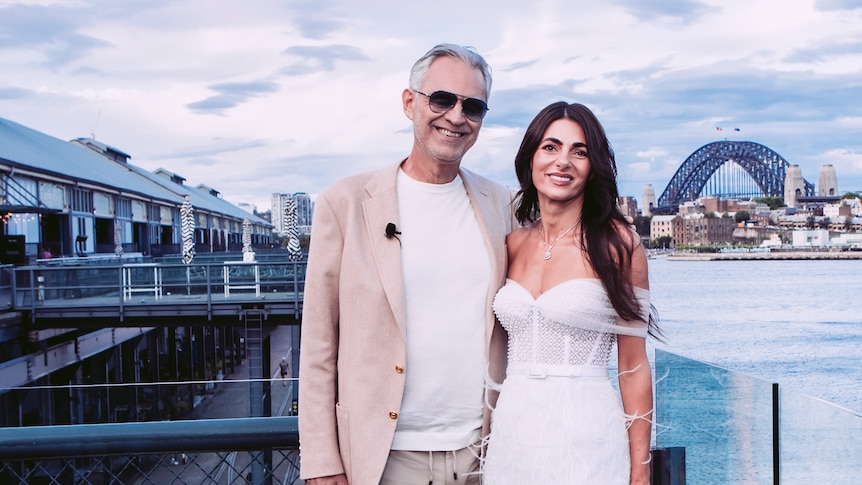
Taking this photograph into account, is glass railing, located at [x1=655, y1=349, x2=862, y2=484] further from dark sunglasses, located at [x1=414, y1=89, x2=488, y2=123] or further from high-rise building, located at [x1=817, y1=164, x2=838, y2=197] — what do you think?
high-rise building, located at [x1=817, y1=164, x2=838, y2=197]

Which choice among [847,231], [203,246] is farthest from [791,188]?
[203,246]

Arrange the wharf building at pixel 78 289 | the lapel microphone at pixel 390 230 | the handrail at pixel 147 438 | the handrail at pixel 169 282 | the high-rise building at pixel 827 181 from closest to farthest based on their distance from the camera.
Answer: the lapel microphone at pixel 390 230 → the handrail at pixel 147 438 → the wharf building at pixel 78 289 → the handrail at pixel 169 282 → the high-rise building at pixel 827 181

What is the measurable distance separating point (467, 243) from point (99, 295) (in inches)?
638

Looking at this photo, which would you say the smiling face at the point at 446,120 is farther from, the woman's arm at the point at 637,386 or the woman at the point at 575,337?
the woman's arm at the point at 637,386

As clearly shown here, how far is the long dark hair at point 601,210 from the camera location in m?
2.06

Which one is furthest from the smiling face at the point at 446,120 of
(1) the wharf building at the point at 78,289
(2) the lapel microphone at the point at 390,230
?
(1) the wharf building at the point at 78,289

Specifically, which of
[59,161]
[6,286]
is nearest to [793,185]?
[59,161]

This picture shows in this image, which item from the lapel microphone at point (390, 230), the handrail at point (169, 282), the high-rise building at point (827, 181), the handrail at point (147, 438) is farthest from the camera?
the high-rise building at point (827, 181)

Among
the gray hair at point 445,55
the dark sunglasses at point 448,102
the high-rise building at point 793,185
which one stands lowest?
the dark sunglasses at point 448,102

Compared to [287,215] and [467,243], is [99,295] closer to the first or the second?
[287,215]

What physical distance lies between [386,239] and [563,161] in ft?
1.74

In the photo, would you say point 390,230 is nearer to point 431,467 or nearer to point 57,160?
point 431,467

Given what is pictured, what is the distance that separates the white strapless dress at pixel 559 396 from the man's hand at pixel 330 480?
1.26 ft

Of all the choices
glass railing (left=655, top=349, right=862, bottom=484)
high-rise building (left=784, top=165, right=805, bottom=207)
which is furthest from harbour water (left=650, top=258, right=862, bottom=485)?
high-rise building (left=784, top=165, right=805, bottom=207)
